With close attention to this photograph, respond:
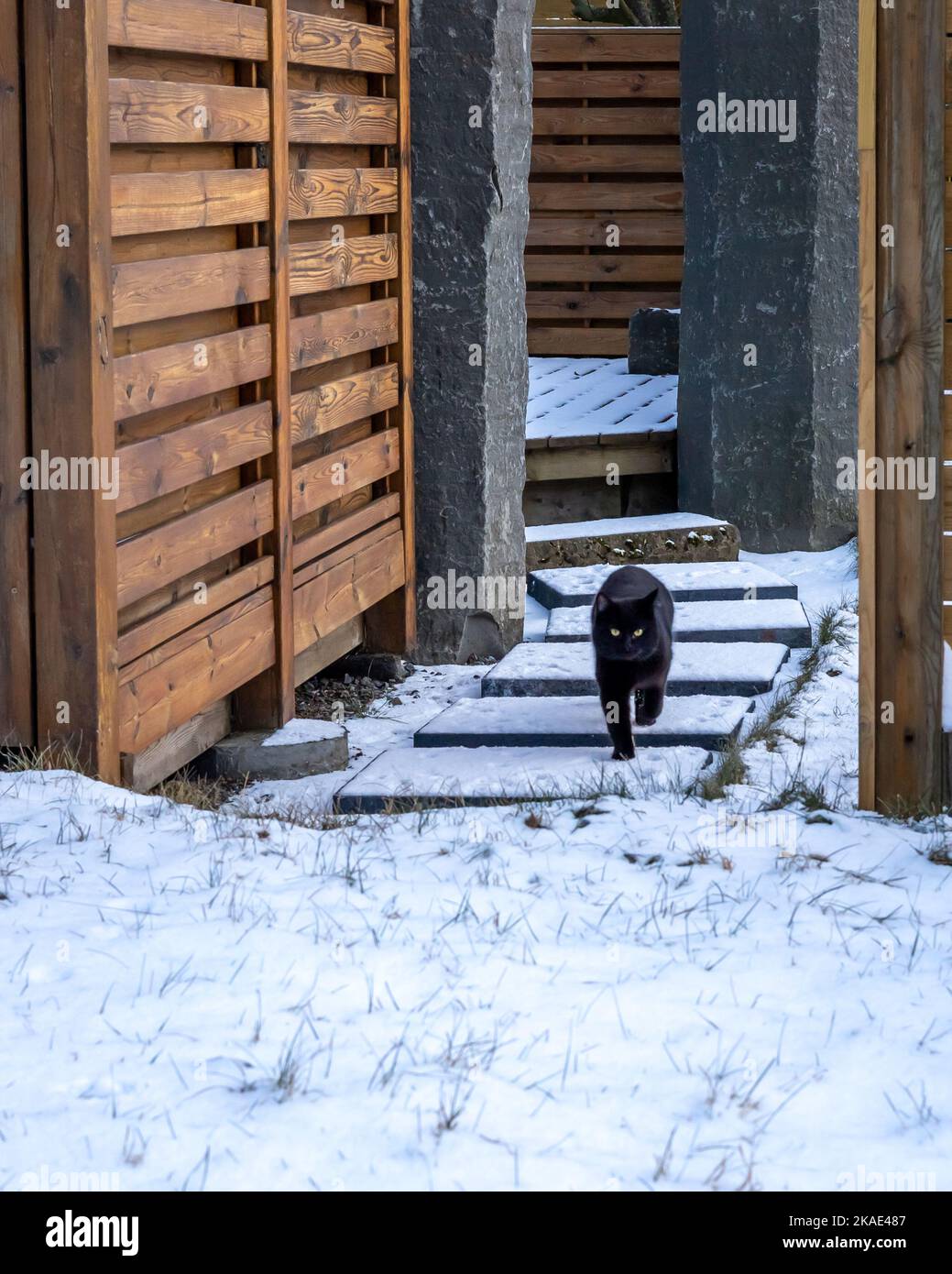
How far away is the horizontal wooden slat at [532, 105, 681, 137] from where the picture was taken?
12.5 metres

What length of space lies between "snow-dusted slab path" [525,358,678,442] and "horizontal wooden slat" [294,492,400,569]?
2113mm

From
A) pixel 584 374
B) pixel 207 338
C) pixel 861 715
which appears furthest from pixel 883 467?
pixel 584 374

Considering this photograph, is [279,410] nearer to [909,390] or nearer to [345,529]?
[345,529]

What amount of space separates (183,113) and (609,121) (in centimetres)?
816

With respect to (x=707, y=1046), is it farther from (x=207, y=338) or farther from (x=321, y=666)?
(x=321, y=666)

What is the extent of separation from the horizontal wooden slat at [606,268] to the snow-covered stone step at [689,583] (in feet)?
16.0

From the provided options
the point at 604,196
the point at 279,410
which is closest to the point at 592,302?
the point at 604,196

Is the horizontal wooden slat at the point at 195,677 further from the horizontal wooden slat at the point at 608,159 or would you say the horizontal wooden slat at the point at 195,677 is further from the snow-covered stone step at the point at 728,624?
the horizontal wooden slat at the point at 608,159

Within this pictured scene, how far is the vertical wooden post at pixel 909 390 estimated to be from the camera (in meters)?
4.20

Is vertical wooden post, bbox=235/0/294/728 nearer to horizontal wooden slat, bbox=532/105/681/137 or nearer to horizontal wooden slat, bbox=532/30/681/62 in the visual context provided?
horizontal wooden slat, bbox=532/105/681/137

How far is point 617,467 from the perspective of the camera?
32.0ft

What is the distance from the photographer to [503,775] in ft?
17.1

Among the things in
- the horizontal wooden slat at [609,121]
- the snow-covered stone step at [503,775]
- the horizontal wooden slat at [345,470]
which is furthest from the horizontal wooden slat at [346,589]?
the horizontal wooden slat at [609,121]

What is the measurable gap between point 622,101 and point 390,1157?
11.4 meters
